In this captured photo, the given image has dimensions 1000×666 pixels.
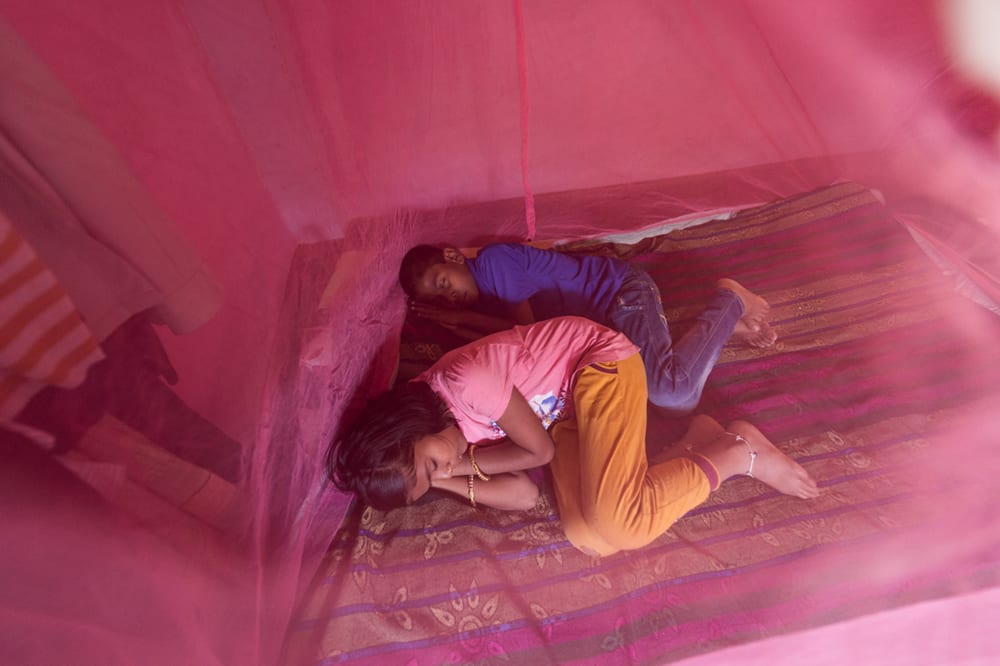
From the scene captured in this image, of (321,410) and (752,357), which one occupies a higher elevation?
(321,410)

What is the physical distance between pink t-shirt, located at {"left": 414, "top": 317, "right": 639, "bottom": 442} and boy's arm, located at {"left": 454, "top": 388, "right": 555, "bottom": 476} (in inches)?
1.1

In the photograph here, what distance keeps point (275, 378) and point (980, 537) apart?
1324 mm

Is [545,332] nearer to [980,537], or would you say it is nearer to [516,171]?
[516,171]

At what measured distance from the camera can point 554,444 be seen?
1.21 m

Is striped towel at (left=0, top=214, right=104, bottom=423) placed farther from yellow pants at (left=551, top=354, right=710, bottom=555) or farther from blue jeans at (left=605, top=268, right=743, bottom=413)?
blue jeans at (left=605, top=268, right=743, bottom=413)

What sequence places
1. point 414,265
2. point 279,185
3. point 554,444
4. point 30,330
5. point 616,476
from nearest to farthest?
1. point 30,330
2. point 279,185
3. point 616,476
4. point 554,444
5. point 414,265

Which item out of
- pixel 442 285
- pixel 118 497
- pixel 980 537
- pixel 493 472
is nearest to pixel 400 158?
pixel 442 285

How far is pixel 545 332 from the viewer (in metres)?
1.19

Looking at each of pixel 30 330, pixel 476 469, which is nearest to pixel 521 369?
pixel 476 469

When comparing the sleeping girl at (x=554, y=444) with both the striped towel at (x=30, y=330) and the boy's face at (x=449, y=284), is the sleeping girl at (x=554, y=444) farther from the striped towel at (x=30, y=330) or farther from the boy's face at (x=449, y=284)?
the striped towel at (x=30, y=330)

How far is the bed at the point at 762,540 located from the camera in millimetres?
938

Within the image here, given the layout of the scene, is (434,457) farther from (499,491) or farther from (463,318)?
(463,318)

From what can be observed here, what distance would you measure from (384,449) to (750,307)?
102 centimetres

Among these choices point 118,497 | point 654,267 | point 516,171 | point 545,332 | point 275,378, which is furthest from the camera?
point 654,267
